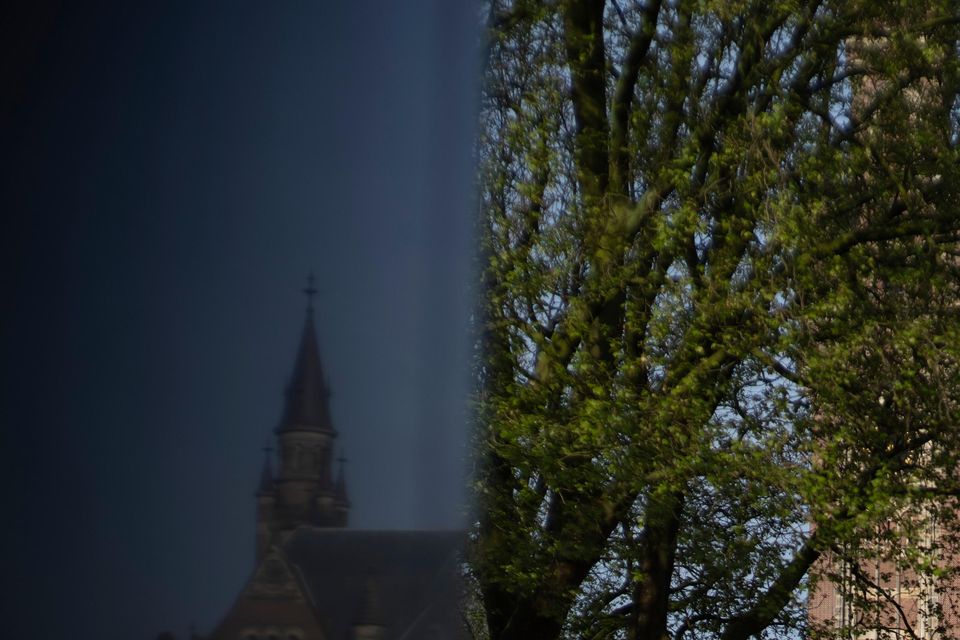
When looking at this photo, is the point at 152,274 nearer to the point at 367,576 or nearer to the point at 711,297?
the point at 367,576

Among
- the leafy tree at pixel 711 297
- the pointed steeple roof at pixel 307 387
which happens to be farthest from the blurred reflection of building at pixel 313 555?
the leafy tree at pixel 711 297

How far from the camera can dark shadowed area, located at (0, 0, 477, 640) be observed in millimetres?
395

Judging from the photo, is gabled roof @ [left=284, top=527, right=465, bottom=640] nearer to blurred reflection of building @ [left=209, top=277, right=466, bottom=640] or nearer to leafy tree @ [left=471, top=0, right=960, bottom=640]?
blurred reflection of building @ [left=209, top=277, right=466, bottom=640]

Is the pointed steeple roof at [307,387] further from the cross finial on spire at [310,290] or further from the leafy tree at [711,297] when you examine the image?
the leafy tree at [711,297]

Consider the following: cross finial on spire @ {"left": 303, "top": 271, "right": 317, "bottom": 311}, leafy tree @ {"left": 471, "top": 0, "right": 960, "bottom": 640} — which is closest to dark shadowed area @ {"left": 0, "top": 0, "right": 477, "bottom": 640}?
cross finial on spire @ {"left": 303, "top": 271, "right": 317, "bottom": 311}

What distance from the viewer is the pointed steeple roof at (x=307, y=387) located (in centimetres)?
45

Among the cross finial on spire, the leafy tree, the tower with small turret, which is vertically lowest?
the tower with small turret

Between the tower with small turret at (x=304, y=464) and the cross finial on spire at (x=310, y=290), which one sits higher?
the cross finial on spire at (x=310, y=290)

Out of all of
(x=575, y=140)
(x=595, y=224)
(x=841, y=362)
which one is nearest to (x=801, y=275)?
(x=841, y=362)

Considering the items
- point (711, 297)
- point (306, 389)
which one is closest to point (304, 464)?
point (306, 389)

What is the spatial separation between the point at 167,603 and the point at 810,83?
1373 centimetres

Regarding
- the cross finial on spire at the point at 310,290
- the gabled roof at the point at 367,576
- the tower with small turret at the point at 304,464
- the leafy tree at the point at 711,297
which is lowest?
the gabled roof at the point at 367,576

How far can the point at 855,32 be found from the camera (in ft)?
42.1

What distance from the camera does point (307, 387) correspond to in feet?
1.50
